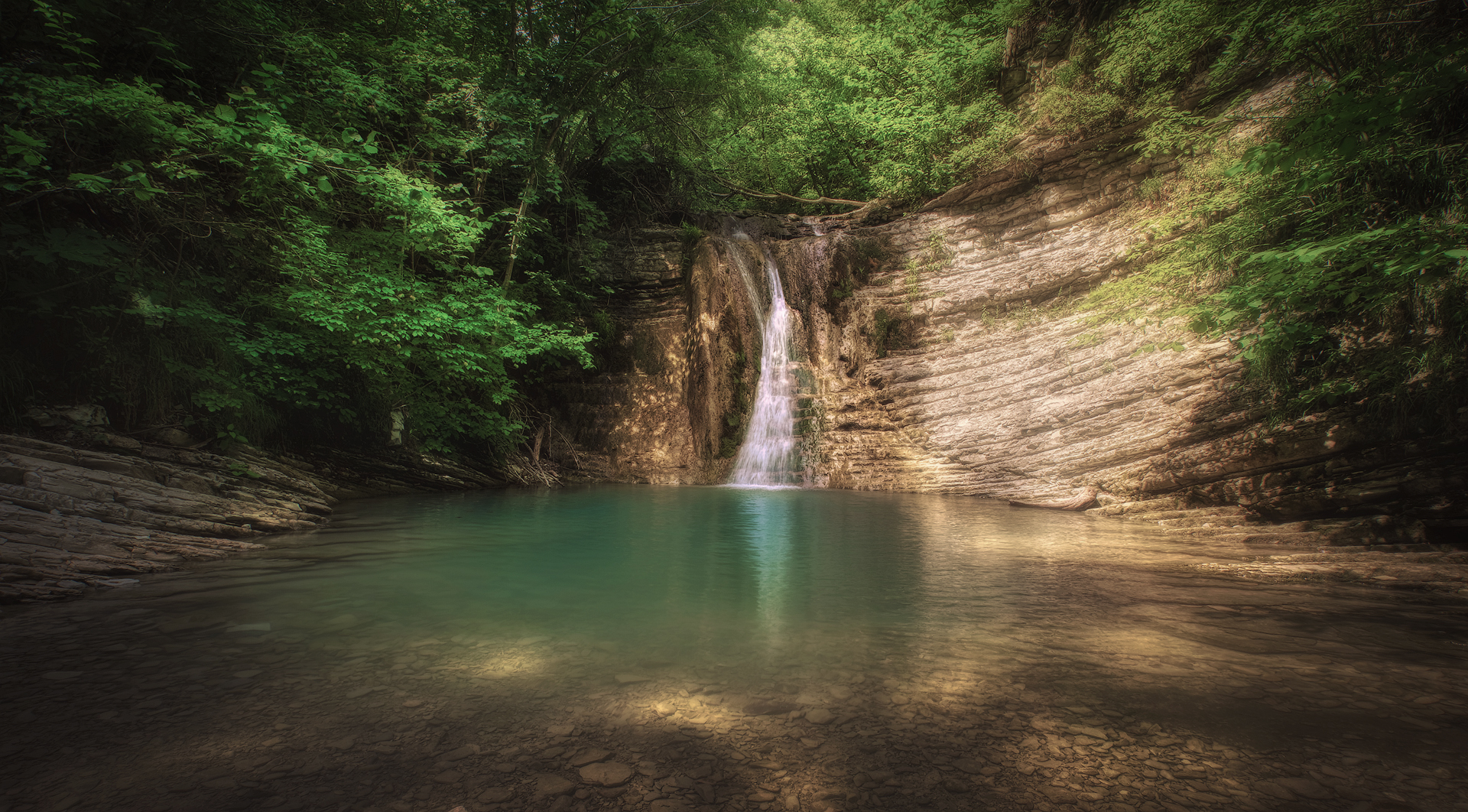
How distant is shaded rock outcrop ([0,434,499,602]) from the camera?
163 inches

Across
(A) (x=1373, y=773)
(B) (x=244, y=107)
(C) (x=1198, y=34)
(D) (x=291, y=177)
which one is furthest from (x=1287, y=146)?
(B) (x=244, y=107)

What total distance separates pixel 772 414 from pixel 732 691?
11.8 meters

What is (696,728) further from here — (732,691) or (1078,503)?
(1078,503)

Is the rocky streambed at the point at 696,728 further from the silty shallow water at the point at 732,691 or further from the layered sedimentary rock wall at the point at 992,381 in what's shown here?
the layered sedimentary rock wall at the point at 992,381

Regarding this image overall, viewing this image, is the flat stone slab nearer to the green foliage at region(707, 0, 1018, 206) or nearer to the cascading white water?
the cascading white water

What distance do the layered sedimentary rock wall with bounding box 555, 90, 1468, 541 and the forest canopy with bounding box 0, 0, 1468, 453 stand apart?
27.6 inches

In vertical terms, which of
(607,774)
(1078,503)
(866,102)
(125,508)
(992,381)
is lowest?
(607,774)

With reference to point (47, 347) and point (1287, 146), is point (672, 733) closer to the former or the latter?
point (1287, 146)

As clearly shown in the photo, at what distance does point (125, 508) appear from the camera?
523 cm

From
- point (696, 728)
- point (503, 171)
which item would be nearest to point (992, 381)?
point (696, 728)

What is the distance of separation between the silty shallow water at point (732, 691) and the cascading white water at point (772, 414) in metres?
8.86

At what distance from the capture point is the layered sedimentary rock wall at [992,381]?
6371mm

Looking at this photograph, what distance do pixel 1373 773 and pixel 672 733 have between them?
241 cm

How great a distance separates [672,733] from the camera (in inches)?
91.8
